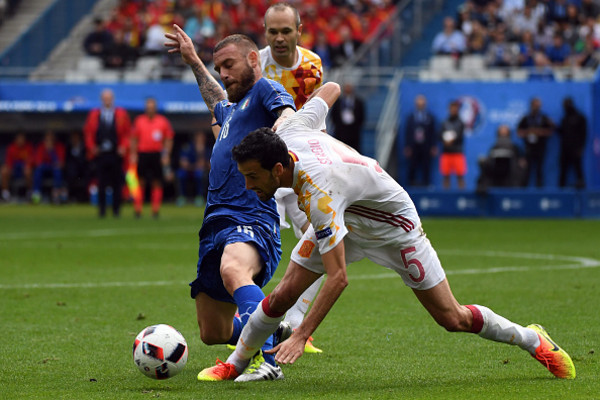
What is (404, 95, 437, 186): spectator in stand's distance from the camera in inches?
950

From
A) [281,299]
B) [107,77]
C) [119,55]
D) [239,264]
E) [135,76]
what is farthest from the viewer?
[119,55]

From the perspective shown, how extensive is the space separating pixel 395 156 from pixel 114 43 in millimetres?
8434

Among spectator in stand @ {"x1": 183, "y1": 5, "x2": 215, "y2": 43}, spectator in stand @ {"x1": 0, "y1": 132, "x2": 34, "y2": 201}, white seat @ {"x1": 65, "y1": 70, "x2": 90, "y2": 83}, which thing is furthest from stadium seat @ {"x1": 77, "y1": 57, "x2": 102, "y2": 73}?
spectator in stand @ {"x1": 183, "y1": 5, "x2": 215, "y2": 43}

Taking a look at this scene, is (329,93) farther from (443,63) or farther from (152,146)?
(443,63)

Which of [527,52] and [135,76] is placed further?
[135,76]

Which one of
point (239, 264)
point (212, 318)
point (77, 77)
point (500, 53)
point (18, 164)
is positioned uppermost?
point (239, 264)

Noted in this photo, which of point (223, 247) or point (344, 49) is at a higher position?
point (223, 247)

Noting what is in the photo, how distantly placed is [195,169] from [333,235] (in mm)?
21495

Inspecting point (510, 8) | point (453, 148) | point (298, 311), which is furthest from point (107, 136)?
point (298, 311)

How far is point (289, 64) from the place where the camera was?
26.9 feet

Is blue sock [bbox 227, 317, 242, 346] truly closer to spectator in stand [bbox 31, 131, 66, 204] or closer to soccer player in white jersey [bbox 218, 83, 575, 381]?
soccer player in white jersey [bbox 218, 83, 575, 381]

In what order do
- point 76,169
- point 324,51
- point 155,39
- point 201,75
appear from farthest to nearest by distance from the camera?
point 155,39, point 76,169, point 324,51, point 201,75

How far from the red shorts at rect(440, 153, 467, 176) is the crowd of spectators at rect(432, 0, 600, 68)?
2837 mm

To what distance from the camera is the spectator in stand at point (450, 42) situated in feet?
84.2
